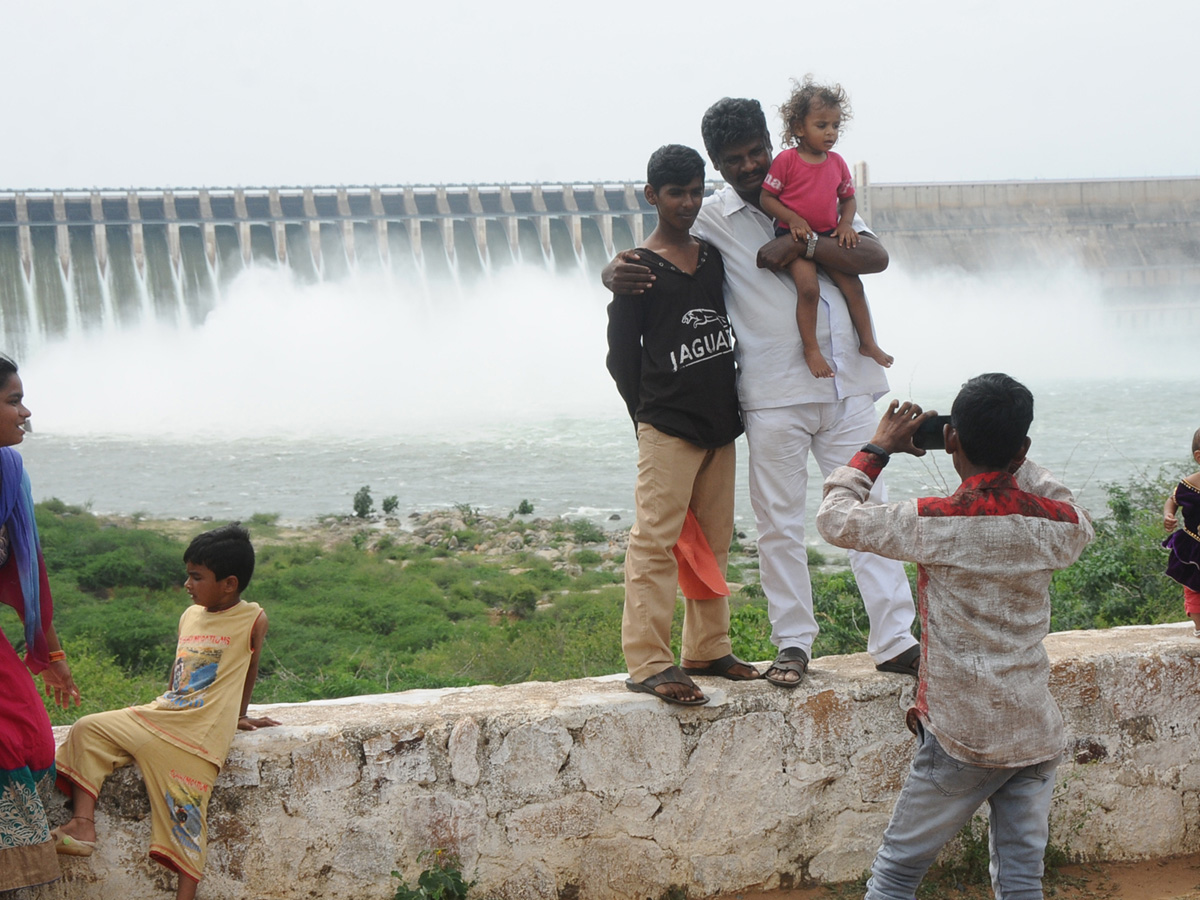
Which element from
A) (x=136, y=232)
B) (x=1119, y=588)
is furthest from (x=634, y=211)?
(x=1119, y=588)

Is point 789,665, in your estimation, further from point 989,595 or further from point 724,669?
point 989,595

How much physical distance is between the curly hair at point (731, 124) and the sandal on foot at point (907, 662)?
1321mm

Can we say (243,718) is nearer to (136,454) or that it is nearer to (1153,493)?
(1153,493)

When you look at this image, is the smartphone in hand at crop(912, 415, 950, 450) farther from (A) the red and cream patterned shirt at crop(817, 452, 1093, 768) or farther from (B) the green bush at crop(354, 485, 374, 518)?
(B) the green bush at crop(354, 485, 374, 518)

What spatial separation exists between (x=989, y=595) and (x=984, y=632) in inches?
2.6

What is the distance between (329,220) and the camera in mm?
27500

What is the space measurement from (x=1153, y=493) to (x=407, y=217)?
2369 cm

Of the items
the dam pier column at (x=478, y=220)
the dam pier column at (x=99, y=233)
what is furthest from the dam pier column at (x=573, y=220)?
the dam pier column at (x=99, y=233)

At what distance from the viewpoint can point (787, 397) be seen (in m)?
2.54

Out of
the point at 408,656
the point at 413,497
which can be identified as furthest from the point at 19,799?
the point at 413,497

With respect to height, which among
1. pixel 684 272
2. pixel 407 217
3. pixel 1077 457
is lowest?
pixel 1077 457

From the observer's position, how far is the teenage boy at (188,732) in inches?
82.2

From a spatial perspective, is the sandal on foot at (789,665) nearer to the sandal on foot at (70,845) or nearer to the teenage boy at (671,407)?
the teenage boy at (671,407)

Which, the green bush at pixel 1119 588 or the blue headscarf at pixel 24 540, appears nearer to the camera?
the blue headscarf at pixel 24 540
